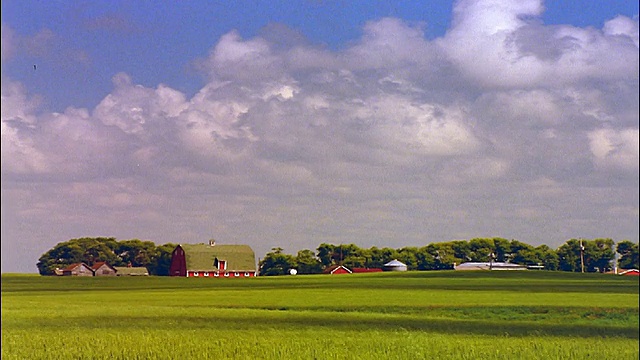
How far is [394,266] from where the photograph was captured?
417 feet

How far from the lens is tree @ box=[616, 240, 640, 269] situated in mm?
130875

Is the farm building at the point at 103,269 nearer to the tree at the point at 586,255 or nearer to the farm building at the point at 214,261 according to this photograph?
the farm building at the point at 214,261

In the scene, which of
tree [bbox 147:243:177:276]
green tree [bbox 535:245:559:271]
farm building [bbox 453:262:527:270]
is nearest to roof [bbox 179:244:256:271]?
tree [bbox 147:243:177:276]

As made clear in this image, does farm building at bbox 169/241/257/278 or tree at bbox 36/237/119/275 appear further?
farm building at bbox 169/241/257/278

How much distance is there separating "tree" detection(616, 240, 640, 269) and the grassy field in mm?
25197

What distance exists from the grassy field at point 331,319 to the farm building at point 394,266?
16968 millimetres

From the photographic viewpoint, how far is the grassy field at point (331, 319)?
114 feet

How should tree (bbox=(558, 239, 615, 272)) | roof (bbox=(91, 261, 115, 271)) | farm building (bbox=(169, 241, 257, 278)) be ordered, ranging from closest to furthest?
roof (bbox=(91, 261, 115, 271)) < farm building (bbox=(169, 241, 257, 278)) < tree (bbox=(558, 239, 615, 272))

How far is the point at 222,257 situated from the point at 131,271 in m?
16.6

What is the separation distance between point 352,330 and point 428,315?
16.3m

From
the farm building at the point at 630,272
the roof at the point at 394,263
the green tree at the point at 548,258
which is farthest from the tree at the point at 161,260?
the farm building at the point at 630,272

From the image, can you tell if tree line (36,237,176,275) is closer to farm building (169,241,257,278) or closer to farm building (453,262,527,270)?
farm building (169,241,257,278)

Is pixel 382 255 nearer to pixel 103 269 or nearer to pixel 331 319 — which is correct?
pixel 103 269

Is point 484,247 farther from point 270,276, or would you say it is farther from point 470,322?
point 470,322
